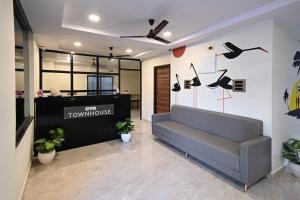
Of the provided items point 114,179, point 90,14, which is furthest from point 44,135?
point 90,14

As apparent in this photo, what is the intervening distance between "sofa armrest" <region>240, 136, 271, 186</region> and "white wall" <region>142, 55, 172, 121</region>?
4163 millimetres

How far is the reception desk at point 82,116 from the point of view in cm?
344

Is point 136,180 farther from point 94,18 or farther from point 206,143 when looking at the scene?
point 94,18

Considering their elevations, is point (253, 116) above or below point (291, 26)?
below

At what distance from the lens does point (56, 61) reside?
5637mm

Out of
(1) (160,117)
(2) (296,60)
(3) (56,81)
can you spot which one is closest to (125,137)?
(1) (160,117)

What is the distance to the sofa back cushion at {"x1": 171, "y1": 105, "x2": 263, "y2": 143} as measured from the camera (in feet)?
9.13

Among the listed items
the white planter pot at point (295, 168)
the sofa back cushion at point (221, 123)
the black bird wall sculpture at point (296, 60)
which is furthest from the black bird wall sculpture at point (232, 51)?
the white planter pot at point (295, 168)

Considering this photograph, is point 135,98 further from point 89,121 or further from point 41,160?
point 41,160

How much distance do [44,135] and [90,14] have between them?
2.58 meters

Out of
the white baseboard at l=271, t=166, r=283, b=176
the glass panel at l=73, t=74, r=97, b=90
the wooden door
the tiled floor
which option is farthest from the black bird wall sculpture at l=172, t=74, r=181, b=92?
the glass panel at l=73, t=74, r=97, b=90

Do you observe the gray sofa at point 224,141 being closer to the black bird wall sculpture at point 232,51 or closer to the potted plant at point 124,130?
the potted plant at point 124,130

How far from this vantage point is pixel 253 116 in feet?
9.64

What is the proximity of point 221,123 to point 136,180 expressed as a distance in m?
1.94
